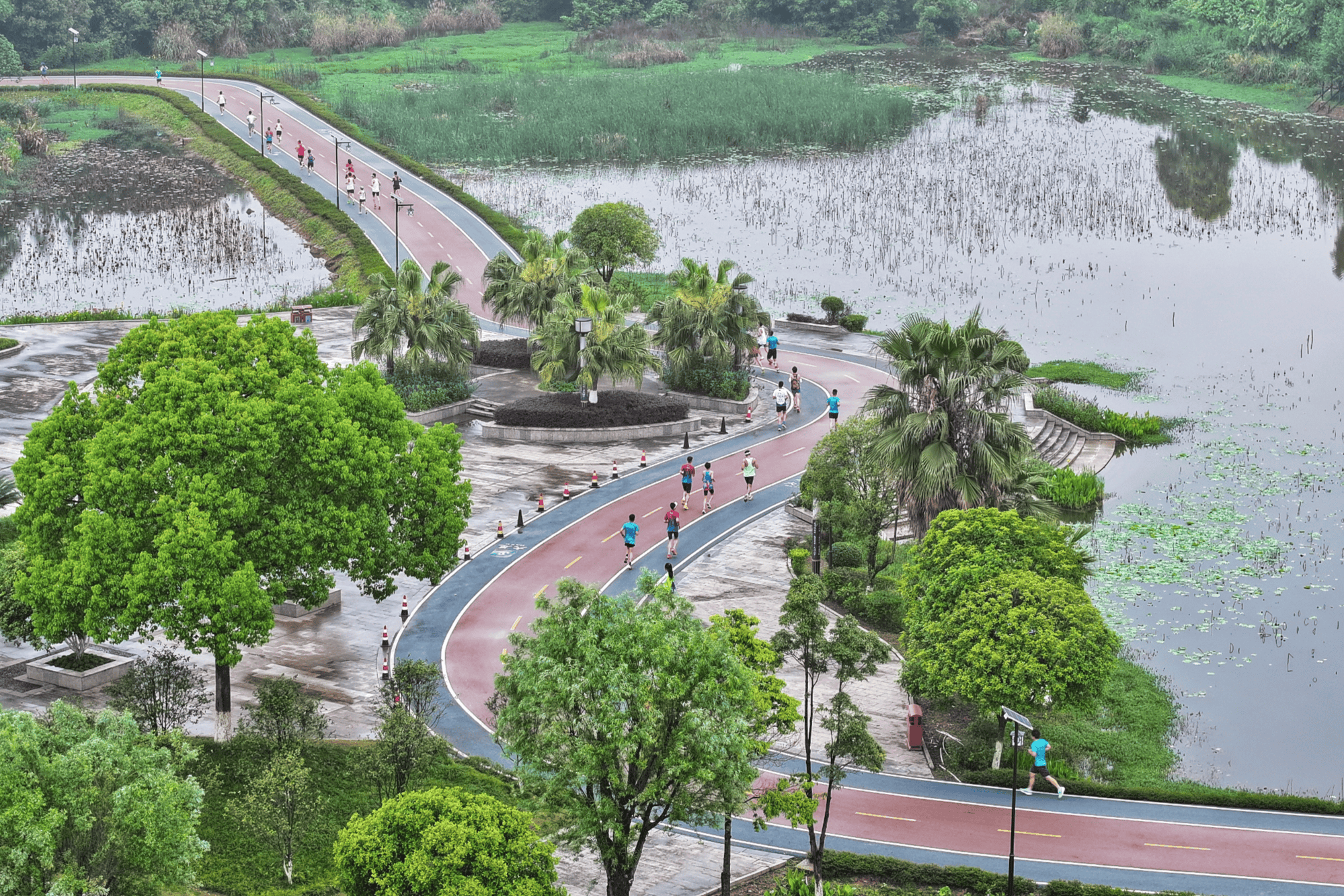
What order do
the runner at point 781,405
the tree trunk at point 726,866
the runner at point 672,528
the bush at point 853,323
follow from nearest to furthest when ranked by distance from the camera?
1. the tree trunk at point 726,866
2. the runner at point 672,528
3. the runner at point 781,405
4. the bush at point 853,323

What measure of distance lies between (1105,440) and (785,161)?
161 feet

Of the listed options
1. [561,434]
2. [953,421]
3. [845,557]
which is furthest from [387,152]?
[953,421]

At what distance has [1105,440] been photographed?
57.9 meters

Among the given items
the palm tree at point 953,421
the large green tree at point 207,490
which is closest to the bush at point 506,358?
the palm tree at point 953,421

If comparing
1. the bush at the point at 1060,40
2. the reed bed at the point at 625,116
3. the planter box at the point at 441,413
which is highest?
the bush at the point at 1060,40

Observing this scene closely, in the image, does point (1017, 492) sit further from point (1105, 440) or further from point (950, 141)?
point (950, 141)

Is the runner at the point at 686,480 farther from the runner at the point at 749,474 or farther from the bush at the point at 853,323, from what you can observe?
the bush at the point at 853,323

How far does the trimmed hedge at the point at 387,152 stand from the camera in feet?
271

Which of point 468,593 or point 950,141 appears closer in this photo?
point 468,593

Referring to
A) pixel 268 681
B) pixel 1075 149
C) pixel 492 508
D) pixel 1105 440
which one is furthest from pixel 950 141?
pixel 268 681

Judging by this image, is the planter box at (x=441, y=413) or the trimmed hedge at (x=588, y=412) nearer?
the trimmed hedge at (x=588, y=412)

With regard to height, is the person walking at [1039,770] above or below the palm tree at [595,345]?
below

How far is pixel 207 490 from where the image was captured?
31.8 metres

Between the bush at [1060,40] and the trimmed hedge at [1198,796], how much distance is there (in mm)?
118410
